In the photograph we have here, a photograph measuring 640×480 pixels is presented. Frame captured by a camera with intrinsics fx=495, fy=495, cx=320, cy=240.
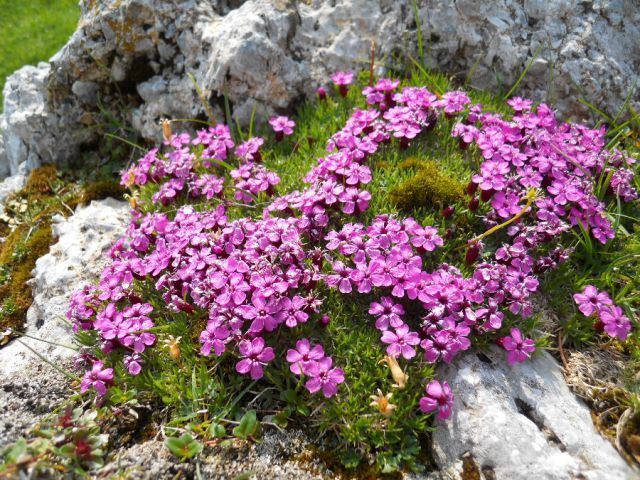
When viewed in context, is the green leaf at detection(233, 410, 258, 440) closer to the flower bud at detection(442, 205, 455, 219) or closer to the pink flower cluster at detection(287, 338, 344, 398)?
the pink flower cluster at detection(287, 338, 344, 398)

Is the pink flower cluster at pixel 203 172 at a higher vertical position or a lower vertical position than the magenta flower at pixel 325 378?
higher

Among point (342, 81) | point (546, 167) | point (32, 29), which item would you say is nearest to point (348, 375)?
point (546, 167)

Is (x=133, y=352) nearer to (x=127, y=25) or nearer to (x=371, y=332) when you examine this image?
(x=371, y=332)

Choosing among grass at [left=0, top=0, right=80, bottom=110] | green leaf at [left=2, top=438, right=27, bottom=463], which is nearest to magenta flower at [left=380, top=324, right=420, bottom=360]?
green leaf at [left=2, top=438, right=27, bottom=463]

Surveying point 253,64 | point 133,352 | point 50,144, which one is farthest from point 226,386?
point 50,144

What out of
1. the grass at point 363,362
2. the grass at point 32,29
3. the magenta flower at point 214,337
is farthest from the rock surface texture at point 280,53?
the grass at point 32,29

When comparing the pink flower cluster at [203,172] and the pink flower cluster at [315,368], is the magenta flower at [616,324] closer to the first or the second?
the pink flower cluster at [315,368]
